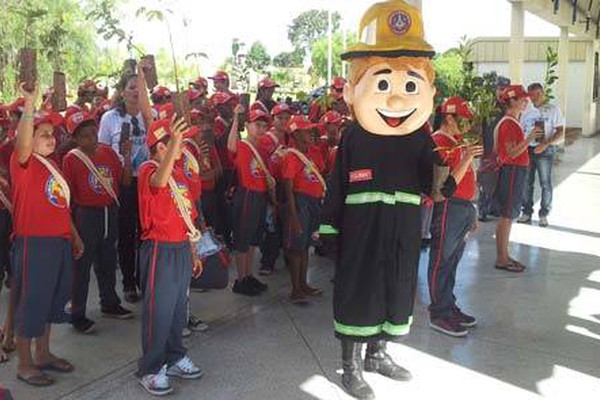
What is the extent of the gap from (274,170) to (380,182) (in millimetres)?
1981

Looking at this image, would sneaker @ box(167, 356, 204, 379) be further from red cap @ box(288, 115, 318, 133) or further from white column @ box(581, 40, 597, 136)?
white column @ box(581, 40, 597, 136)

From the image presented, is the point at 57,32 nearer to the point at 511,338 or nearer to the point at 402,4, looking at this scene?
the point at 402,4

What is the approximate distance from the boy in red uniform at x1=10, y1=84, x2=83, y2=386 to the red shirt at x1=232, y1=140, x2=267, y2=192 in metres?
1.88

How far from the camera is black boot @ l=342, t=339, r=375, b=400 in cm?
384

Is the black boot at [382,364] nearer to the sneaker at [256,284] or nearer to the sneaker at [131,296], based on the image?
the sneaker at [256,284]

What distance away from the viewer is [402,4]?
12.2 feet

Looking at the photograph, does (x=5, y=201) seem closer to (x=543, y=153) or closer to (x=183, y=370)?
(x=183, y=370)

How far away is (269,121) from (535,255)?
11.0ft

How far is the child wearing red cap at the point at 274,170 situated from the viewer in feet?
18.4

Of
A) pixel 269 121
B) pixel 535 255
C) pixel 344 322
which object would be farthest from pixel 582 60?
pixel 344 322

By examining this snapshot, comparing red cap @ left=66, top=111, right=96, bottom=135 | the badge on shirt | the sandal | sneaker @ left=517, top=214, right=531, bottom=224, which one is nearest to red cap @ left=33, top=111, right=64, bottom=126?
red cap @ left=66, top=111, right=96, bottom=135

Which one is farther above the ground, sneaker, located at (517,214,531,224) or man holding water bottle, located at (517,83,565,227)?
man holding water bottle, located at (517,83,565,227)

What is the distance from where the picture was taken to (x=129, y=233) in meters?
5.35

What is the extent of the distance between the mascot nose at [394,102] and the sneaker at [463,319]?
1932 millimetres
